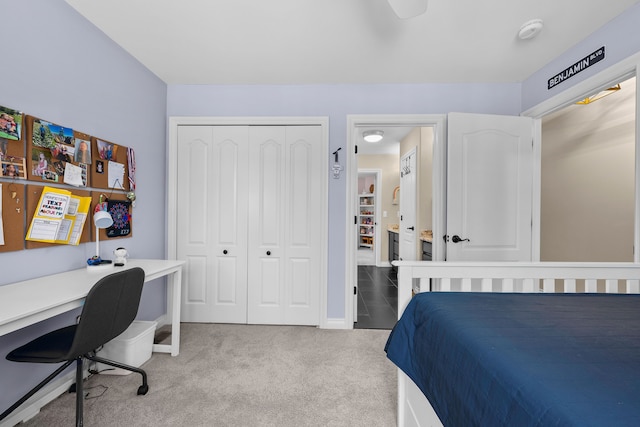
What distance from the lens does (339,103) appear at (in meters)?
2.81

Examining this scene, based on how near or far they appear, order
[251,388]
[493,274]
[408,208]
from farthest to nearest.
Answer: [408,208] → [251,388] → [493,274]

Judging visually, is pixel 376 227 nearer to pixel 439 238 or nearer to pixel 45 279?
pixel 439 238

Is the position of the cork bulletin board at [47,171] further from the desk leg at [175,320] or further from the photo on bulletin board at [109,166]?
the desk leg at [175,320]

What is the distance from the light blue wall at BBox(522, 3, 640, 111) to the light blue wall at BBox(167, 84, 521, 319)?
24cm

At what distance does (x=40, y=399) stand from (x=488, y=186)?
3.57m

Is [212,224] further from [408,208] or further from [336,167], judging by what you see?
[408,208]

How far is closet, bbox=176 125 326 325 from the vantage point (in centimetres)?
282

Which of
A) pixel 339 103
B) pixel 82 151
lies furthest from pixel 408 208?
pixel 82 151

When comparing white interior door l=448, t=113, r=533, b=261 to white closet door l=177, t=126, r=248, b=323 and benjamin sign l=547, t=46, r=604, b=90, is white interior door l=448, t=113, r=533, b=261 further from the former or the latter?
white closet door l=177, t=126, r=248, b=323

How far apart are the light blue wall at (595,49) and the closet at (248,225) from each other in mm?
2097

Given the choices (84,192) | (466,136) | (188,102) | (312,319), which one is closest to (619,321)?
(466,136)

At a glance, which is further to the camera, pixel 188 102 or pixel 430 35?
pixel 188 102

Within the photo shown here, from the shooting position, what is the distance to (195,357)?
7.25 feet

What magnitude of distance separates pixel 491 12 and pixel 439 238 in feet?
5.87
